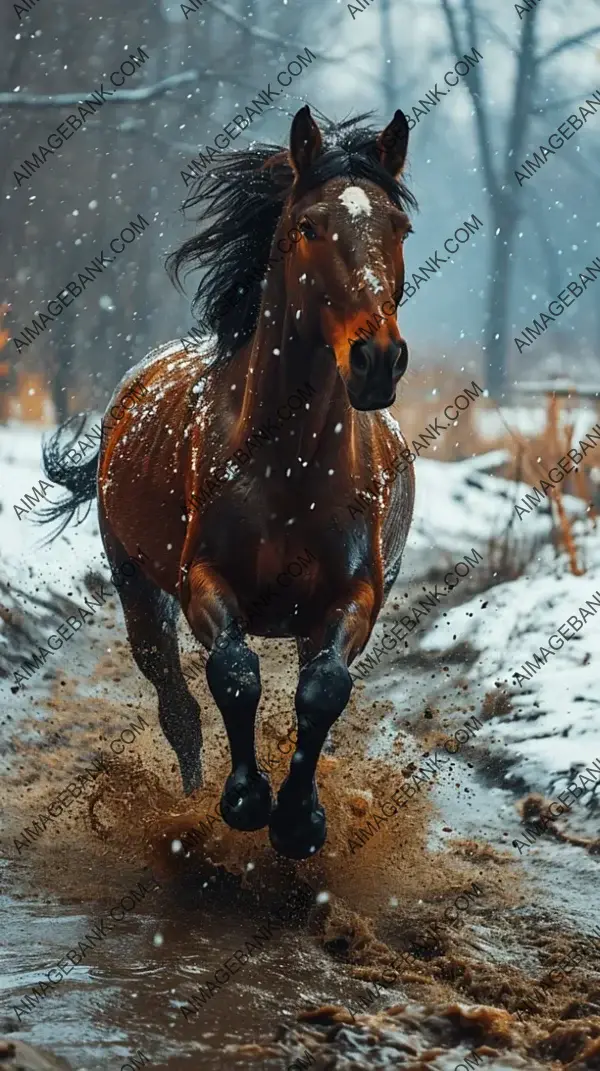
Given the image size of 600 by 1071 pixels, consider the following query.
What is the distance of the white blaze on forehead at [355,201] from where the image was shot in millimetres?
3369

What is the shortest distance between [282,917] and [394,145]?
2.43 metres

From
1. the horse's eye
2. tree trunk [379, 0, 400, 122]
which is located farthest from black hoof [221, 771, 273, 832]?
tree trunk [379, 0, 400, 122]

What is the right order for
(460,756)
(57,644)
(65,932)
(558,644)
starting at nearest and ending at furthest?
(65,932) → (460,756) → (558,644) → (57,644)

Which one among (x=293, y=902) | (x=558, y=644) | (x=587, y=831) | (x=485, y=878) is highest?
(x=558, y=644)

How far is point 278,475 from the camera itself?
3818 millimetres

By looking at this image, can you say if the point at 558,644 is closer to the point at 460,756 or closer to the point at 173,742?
the point at 460,756

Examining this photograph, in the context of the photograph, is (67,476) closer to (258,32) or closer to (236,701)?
(236,701)

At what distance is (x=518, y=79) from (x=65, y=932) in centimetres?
1627

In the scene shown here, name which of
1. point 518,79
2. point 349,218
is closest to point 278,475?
point 349,218

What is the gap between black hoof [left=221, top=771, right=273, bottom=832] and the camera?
339 centimetres

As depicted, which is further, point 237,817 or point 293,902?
point 293,902

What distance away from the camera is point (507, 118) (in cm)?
1800

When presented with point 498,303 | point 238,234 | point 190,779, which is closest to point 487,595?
point 190,779

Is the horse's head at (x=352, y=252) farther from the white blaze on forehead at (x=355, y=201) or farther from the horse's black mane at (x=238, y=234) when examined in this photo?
the horse's black mane at (x=238, y=234)
